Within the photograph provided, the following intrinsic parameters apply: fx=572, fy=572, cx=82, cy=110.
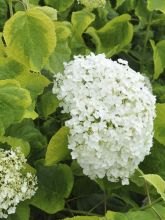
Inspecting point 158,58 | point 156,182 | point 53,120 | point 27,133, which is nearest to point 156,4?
point 158,58

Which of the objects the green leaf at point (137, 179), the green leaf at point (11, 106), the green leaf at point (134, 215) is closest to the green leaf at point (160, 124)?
the green leaf at point (137, 179)

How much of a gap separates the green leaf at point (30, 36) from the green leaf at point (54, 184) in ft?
0.99

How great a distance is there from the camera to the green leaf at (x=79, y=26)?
5.68 feet

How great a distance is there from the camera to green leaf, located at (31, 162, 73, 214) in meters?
1.41

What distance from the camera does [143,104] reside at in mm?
1288

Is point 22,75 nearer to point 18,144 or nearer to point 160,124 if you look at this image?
point 18,144

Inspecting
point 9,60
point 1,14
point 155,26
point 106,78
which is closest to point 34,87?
Result: point 9,60

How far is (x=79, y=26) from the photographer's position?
175 cm

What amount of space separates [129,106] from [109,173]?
0.55ft

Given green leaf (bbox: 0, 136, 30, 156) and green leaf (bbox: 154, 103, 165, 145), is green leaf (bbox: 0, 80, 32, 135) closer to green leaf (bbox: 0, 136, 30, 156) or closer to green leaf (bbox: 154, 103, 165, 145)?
green leaf (bbox: 0, 136, 30, 156)

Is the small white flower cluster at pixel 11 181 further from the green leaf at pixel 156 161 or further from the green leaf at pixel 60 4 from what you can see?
the green leaf at pixel 60 4

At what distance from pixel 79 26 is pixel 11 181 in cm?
69

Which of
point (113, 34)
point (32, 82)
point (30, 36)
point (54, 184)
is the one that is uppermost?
point (30, 36)

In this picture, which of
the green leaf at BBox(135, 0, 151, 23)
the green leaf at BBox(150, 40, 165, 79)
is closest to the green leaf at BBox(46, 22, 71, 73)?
the green leaf at BBox(150, 40, 165, 79)
